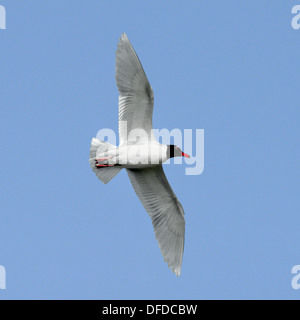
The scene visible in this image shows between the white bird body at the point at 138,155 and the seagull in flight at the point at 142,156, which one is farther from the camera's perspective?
the white bird body at the point at 138,155

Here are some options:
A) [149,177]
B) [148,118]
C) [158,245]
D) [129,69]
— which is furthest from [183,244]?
[129,69]

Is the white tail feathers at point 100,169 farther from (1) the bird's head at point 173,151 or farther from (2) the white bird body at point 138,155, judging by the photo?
(1) the bird's head at point 173,151

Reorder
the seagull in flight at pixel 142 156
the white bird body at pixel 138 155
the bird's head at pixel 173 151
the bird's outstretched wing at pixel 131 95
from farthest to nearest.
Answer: the bird's head at pixel 173 151
the white bird body at pixel 138 155
the seagull in flight at pixel 142 156
the bird's outstretched wing at pixel 131 95

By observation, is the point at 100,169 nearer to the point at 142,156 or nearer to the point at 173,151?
the point at 142,156

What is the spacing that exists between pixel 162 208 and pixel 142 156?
1.27 m

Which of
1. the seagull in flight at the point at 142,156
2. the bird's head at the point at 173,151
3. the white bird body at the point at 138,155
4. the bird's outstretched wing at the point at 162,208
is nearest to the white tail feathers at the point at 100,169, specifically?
the seagull in flight at the point at 142,156

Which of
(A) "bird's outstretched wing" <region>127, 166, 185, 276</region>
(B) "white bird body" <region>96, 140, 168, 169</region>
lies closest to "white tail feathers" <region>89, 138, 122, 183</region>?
(B) "white bird body" <region>96, 140, 168, 169</region>

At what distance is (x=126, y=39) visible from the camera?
12.9 m

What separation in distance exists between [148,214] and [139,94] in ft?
8.00

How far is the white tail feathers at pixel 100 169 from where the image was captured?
13.5 meters

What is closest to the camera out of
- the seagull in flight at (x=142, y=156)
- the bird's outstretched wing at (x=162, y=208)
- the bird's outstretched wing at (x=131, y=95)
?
the bird's outstretched wing at (x=131, y=95)

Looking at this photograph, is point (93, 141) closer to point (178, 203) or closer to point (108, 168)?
point (108, 168)

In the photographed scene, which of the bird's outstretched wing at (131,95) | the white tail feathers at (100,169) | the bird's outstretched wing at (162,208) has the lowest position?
the bird's outstretched wing at (162,208)

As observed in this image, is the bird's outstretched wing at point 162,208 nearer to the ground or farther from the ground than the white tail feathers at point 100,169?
nearer to the ground
